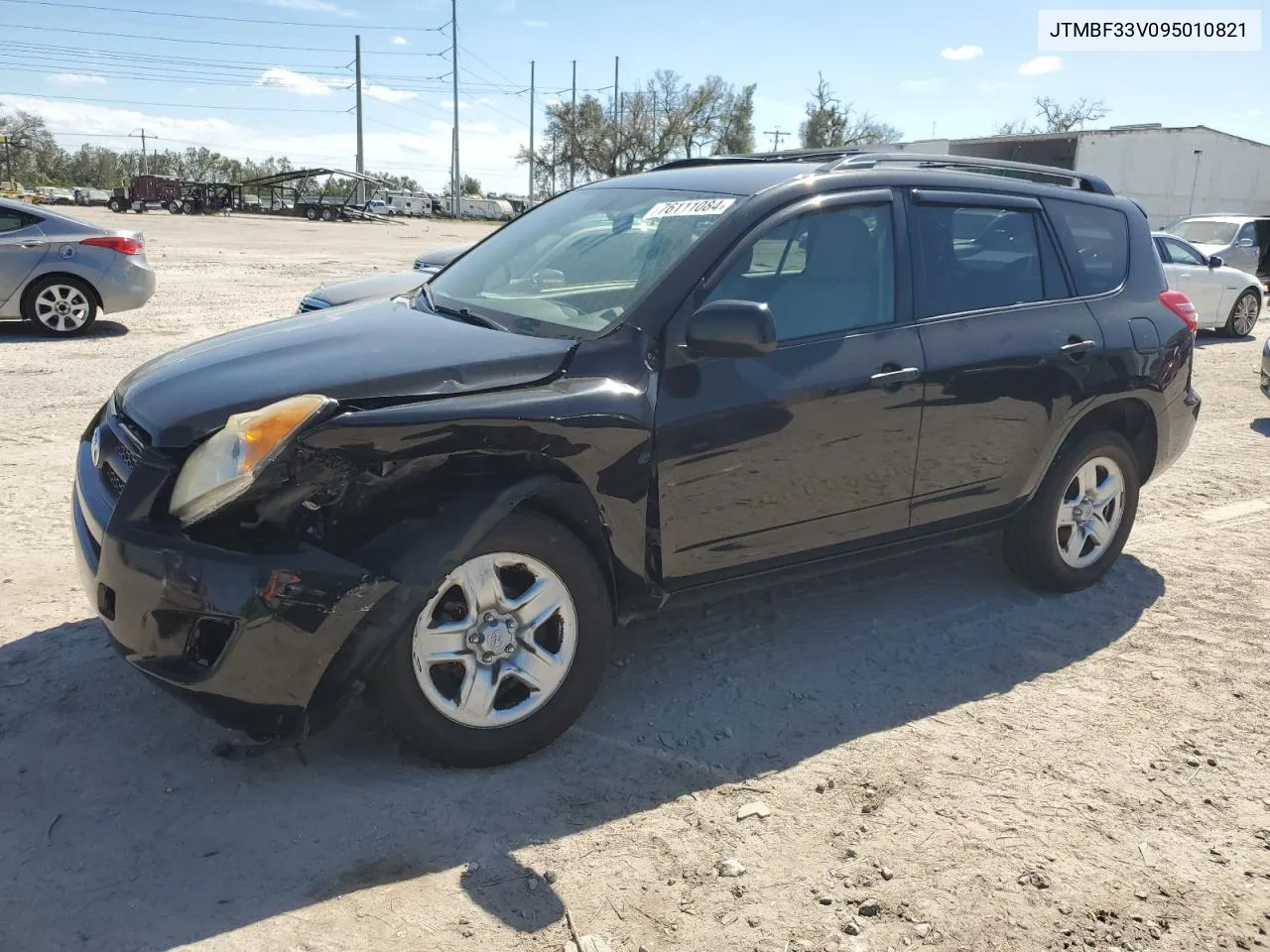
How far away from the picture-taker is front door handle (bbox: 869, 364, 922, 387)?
371 centimetres

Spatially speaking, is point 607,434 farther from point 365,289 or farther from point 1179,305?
point 365,289

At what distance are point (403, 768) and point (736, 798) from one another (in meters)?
1.01

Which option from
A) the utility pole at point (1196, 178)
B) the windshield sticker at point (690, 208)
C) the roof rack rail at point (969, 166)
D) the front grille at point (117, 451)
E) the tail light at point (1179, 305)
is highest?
the utility pole at point (1196, 178)

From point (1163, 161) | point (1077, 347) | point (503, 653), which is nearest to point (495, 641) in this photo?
point (503, 653)

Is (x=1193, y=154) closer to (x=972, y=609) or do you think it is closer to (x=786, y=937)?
(x=972, y=609)

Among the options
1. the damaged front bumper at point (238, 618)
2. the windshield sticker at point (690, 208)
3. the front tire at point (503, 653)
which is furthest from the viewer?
the windshield sticker at point (690, 208)

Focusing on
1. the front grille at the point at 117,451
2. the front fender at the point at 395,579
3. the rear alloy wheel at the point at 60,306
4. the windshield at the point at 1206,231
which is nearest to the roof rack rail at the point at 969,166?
the front fender at the point at 395,579

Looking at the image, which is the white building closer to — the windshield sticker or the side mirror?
the windshield sticker

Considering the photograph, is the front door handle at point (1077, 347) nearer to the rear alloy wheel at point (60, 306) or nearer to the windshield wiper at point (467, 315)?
the windshield wiper at point (467, 315)

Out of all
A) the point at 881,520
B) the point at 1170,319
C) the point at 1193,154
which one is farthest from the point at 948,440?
the point at 1193,154

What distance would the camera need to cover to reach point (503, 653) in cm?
304

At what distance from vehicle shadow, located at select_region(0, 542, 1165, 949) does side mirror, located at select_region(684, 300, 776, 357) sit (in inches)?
49.9

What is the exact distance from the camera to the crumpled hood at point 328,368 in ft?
9.57

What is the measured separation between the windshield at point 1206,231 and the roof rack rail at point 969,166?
13.6 metres
